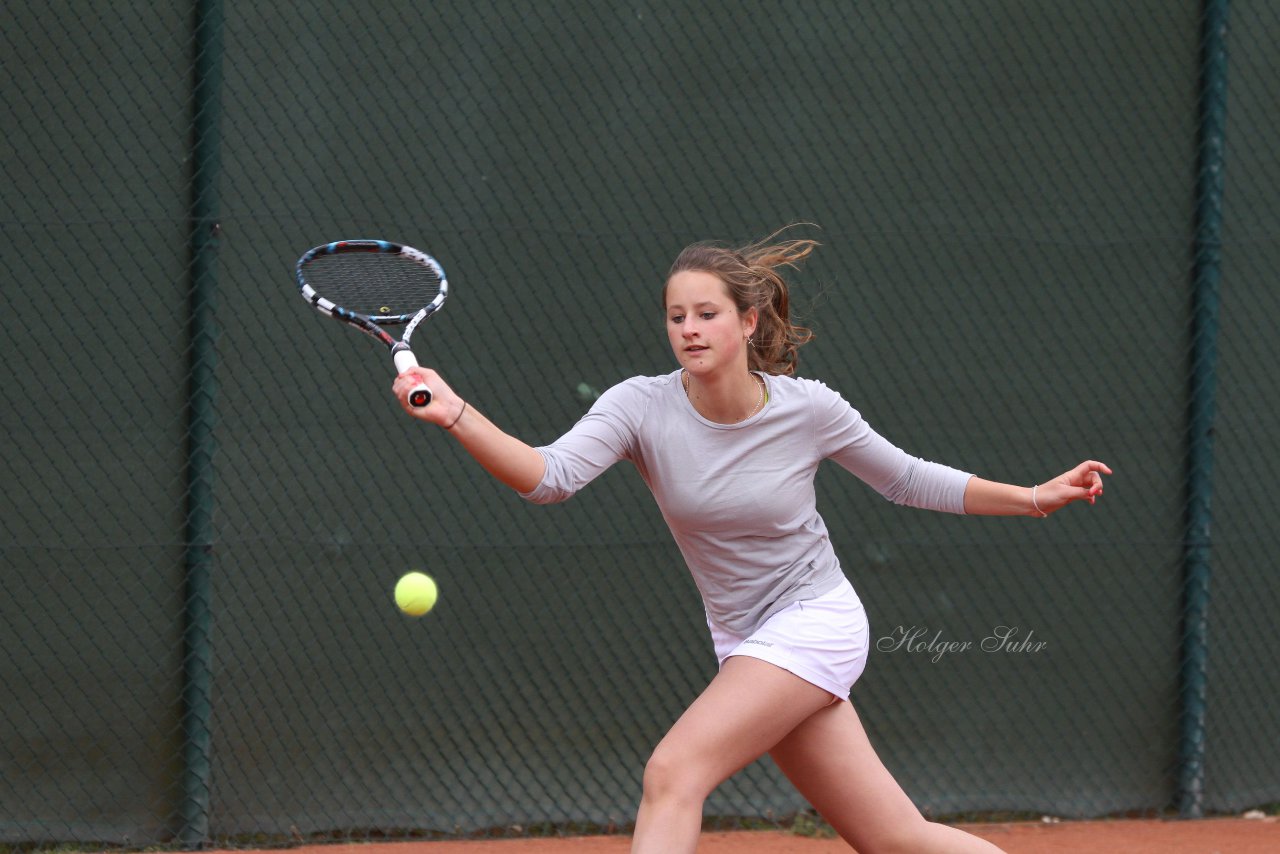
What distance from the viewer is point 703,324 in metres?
2.77

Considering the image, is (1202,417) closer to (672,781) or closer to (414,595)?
(414,595)

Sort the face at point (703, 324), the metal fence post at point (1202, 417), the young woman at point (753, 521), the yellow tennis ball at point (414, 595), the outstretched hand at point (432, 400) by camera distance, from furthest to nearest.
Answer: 1. the metal fence post at point (1202, 417)
2. the yellow tennis ball at point (414, 595)
3. the face at point (703, 324)
4. the young woman at point (753, 521)
5. the outstretched hand at point (432, 400)

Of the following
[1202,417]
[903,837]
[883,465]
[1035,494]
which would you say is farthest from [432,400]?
[1202,417]

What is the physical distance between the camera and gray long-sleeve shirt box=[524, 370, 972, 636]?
2.79 m

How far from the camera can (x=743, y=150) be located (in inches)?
183

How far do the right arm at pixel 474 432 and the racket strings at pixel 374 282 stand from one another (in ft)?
2.49

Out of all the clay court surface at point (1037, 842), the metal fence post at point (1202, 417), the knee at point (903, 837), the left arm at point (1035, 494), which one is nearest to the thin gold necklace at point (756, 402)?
the left arm at point (1035, 494)

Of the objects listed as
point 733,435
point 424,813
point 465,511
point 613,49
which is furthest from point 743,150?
point 424,813

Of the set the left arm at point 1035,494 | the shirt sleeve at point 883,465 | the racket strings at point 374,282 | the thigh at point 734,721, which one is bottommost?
the thigh at point 734,721

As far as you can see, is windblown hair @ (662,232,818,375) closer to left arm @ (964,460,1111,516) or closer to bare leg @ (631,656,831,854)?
left arm @ (964,460,1111,516)

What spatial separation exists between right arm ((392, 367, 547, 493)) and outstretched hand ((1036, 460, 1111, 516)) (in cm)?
109

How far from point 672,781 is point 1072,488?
106 centimetres

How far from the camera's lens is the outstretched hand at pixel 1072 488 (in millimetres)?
2939

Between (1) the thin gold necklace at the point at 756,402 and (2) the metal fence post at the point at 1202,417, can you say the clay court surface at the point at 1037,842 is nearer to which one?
(2) the metal fence post at the point at 1202,417
